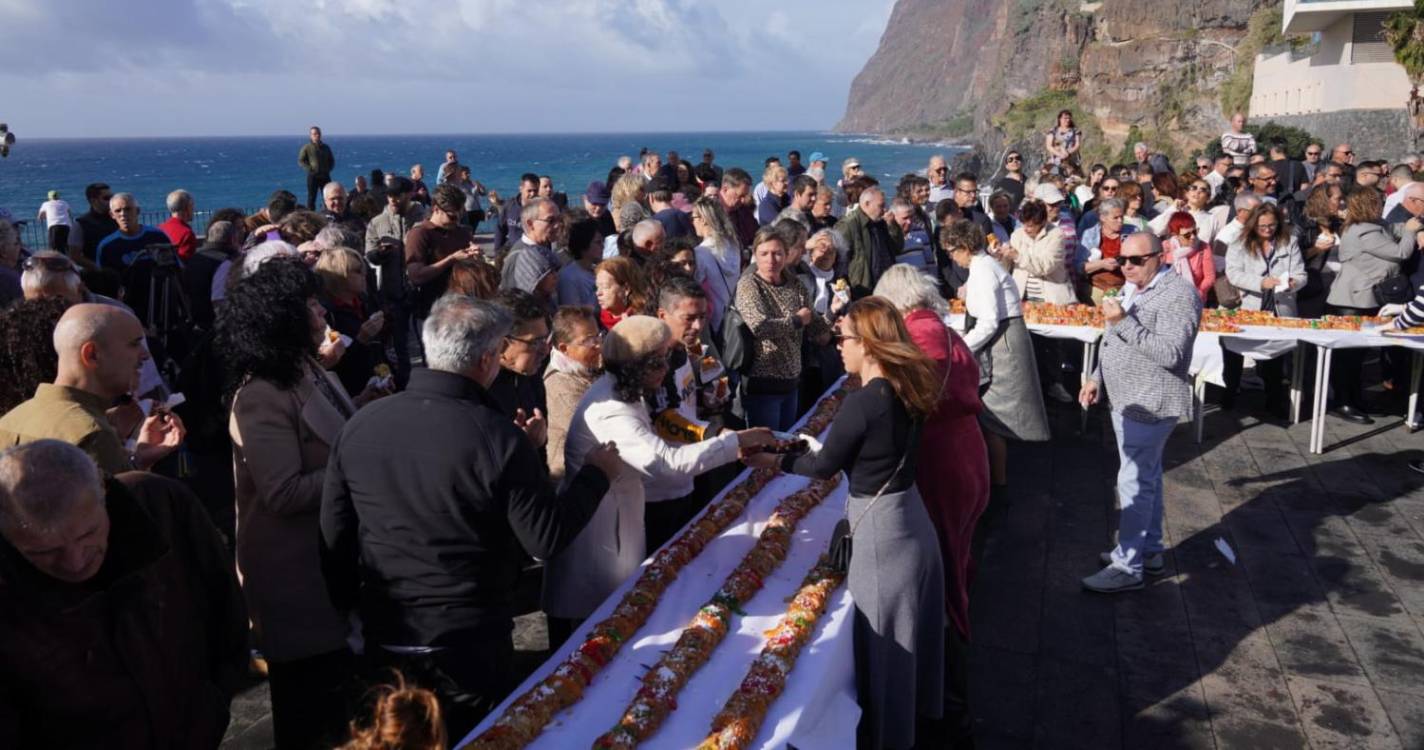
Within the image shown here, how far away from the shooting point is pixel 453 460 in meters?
2.76

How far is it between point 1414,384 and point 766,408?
18.0 ft

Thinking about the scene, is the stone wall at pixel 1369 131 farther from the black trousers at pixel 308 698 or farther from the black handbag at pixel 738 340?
the black trousers at pixel 308 698

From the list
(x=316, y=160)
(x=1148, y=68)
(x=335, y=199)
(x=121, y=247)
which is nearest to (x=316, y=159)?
(x=316, y=160)

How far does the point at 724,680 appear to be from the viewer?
3.08 meters

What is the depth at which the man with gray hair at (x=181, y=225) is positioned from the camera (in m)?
8.05

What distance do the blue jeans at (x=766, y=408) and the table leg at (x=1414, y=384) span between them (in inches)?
208

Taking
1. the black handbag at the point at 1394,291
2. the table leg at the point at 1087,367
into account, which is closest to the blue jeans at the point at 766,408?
the table leg at the point at 1087,367

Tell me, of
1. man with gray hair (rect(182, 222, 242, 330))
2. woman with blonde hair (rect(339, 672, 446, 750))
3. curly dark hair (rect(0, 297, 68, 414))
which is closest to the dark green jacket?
man with gray hair (rect(182, 222, 242, 330))

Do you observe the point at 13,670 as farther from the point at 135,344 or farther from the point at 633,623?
the point at 633,623

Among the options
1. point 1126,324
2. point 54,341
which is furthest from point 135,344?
point 1126,324

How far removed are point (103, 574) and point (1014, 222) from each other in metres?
10.4

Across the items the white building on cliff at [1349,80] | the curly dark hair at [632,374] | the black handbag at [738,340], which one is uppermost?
the white building on cliff at [1349,80]

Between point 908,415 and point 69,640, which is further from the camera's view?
point 908,415

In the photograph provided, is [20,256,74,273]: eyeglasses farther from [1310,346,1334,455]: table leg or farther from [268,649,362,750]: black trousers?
[1310,346,1334,455]: table leg
